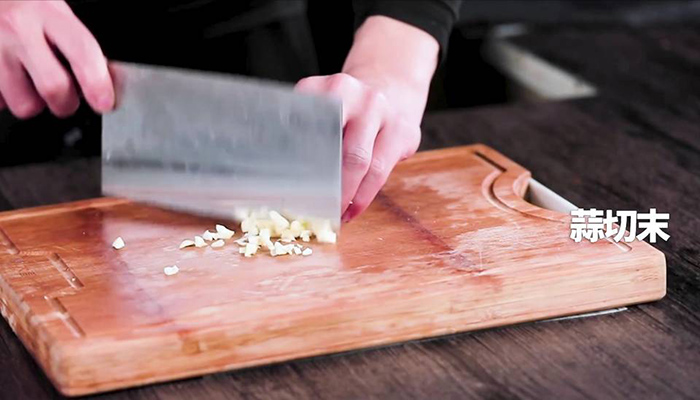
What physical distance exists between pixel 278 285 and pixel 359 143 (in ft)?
0.59

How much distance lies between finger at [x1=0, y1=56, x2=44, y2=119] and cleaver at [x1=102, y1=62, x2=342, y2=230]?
0.09 metres

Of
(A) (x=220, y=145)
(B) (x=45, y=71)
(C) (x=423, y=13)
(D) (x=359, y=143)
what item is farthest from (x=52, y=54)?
(C) (x=423, y=13)

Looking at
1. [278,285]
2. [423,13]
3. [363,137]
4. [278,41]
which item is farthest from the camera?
[278,41]

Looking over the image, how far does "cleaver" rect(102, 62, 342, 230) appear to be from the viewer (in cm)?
105

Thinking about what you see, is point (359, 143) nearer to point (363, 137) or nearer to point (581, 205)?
point (363, 137)

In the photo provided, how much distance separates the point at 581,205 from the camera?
4.11 ft

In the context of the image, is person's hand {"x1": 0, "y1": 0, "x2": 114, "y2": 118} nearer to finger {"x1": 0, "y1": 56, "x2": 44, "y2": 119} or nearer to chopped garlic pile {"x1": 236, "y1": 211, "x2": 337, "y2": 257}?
finger {"x1": 0, "y1": 56, "x2": 44, "y2": 119}

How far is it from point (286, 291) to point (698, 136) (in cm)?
74

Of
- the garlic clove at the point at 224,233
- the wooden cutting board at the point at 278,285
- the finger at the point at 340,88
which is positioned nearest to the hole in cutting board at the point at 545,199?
the wooden cutting board at the point at 278,285

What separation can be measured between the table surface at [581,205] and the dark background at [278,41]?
0.09 m

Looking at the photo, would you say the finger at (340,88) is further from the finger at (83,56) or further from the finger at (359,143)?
the finger at (83,56)

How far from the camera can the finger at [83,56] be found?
1082 millimetres

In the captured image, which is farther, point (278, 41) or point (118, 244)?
point (278, 41)

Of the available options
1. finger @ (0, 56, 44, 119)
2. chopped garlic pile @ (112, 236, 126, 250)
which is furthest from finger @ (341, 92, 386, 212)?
finger @ (0, 56, 44, 119)
